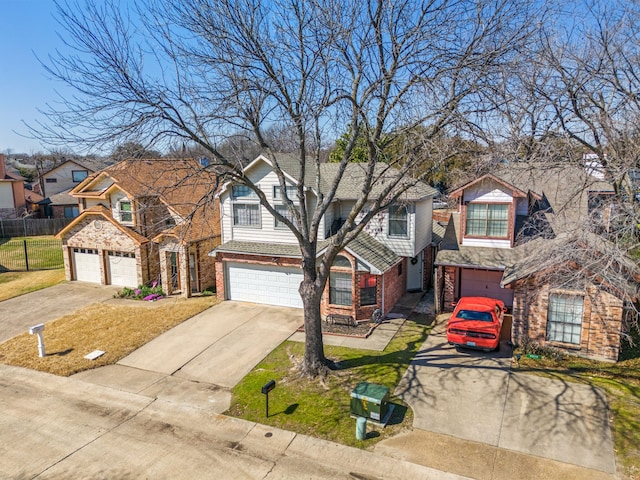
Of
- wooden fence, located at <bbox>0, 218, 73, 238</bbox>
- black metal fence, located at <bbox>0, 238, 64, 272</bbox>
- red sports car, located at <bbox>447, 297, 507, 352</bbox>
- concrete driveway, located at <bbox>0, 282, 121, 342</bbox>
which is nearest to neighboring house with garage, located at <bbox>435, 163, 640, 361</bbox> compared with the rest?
red sports car, located at <bbox>447, 297, 507, 352</bbox>

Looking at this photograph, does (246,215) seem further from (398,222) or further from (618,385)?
(618,385)

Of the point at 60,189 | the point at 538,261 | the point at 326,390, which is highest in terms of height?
the point at 60,189

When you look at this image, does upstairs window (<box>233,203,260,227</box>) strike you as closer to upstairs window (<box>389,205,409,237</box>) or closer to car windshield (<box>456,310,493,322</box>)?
upstairs window (<box>389,205,409,237</box>)

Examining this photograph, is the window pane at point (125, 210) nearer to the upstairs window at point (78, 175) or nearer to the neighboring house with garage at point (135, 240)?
the neighboring house with garage at point (135, 240)

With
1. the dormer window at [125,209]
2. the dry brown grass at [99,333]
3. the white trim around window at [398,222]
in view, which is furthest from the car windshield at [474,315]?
the dormer window at [125,209]

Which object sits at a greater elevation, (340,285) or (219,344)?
(340,285)

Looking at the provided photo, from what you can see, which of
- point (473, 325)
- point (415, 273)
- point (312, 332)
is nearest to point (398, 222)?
point (415, 273)

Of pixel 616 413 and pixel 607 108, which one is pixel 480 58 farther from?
pixel 616 413

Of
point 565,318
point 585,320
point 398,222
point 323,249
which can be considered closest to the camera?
point 585,320
